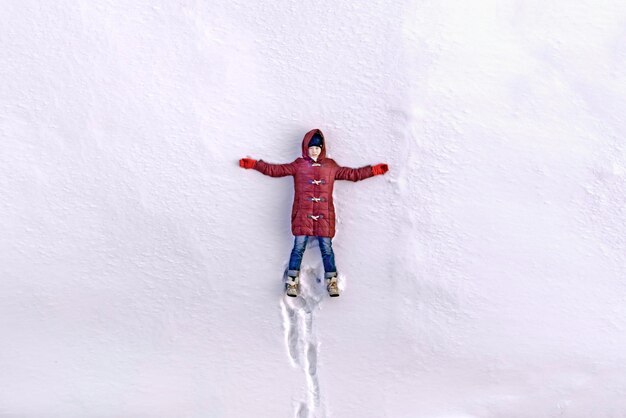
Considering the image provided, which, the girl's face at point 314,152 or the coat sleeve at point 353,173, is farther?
the coat sleeve at point 353,173

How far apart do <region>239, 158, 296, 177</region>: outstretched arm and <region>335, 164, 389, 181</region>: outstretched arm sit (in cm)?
49

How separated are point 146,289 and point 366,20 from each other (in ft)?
11.9

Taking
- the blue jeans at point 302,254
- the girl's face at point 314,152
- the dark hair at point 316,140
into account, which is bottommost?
the blue jeans at point 302,254

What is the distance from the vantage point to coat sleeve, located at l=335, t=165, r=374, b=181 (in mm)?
6172

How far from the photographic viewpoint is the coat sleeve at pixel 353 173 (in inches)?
243

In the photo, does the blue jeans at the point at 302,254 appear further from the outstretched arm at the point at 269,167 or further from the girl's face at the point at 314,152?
the girl's face at the point at 314,152

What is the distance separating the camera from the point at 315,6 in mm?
6238

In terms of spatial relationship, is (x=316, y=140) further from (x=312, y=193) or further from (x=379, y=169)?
(x=379, y=169)

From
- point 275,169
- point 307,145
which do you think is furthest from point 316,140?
point 275,169

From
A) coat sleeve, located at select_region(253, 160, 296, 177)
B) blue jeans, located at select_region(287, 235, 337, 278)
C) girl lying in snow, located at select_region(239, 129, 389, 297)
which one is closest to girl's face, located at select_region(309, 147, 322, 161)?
girl lying in snow, located at select_region(239, 129, 389, 297)

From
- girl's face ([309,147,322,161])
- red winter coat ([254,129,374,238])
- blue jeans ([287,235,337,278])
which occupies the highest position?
girl's face ([309,147,322,161])

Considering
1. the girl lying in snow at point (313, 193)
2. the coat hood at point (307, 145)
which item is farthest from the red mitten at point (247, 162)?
the coat hood at point (307, 145)

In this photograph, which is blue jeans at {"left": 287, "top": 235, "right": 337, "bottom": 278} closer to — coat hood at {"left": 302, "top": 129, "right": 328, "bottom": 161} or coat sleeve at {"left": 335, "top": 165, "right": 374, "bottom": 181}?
coat sleeve at {"left": 335, "top": 165, "right": 374, "bottom": 181}

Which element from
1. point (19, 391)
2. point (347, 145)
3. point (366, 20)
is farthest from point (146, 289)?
point (366, 20)
